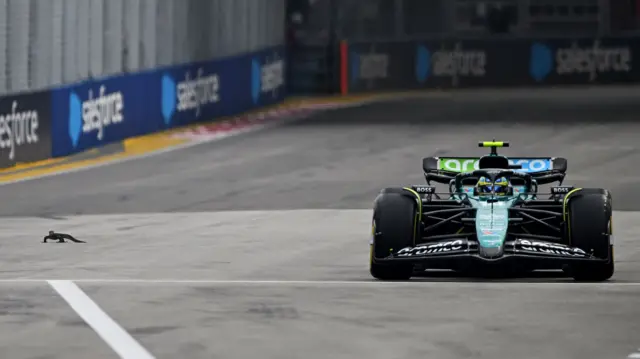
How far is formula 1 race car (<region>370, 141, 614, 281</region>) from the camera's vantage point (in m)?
13.7

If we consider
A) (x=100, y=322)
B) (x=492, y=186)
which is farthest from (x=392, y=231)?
(x=100, y=322)

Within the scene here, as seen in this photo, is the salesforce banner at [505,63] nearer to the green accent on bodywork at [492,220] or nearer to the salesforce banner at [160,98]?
the salesforce banner at [160,98]

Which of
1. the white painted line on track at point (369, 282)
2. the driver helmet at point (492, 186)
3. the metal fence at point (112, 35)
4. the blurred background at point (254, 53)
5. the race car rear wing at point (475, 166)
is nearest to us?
the white painted line on track at point (369, 282)

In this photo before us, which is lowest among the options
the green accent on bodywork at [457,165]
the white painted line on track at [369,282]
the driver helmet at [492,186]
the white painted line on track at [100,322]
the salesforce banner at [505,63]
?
the salesforce banner at [505,63]

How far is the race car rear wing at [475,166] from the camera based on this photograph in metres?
15.1

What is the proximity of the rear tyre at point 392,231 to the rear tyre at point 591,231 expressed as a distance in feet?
4.17

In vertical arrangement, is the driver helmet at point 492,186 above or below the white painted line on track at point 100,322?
above

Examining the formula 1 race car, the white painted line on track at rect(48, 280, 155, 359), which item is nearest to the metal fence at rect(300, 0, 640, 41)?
the formula 1 race car

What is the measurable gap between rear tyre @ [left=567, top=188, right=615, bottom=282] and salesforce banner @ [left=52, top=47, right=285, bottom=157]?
1517 centimetres

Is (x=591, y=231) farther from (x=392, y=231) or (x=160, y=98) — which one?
(x=160, y=98)

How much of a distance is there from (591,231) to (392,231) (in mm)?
1562

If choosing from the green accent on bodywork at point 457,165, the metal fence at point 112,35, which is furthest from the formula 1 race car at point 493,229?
the metal fence at point 112,35

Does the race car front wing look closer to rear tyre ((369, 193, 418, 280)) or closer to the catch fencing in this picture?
rear tyre ((369, 193, 418, 280))

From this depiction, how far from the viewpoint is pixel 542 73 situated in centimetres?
4550
